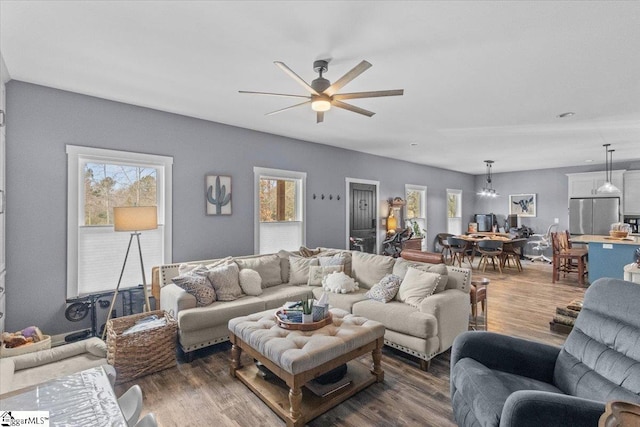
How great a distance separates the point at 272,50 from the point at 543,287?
6.37 meters

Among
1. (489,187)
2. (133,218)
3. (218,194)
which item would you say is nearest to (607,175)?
(489,187)

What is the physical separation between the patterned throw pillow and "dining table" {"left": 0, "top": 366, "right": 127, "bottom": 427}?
8.51 ft

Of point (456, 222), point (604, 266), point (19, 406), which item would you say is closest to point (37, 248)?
point (19, 406)

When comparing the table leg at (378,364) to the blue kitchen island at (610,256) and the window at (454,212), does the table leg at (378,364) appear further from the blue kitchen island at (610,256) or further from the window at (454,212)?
the window at (454,212)

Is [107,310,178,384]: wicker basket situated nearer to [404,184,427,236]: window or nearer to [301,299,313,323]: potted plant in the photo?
[301,299,313,323]: potted plant

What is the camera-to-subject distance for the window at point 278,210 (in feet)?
16.5

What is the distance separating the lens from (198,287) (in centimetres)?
330

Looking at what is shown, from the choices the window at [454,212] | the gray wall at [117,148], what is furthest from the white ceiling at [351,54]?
the window at [454,212]

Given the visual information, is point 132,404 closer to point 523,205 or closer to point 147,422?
point 147,422

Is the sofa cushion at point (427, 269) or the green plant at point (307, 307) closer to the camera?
the green plant at point (307, 307)

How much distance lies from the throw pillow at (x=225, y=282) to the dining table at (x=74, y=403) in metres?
2.08

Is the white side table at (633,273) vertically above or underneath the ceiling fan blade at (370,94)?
underneath

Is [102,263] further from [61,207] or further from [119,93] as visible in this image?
[119,93]

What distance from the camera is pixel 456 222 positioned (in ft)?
32.4
